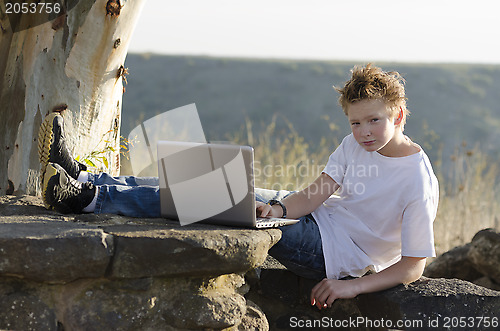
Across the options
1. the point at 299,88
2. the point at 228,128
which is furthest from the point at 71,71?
the point at 299,88

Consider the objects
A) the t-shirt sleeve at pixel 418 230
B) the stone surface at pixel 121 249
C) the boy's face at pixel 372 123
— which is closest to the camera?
the stone surface at pixel 121 249

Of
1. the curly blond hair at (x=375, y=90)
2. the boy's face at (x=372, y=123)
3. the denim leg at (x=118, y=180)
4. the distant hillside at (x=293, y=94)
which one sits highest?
Answer: the distant hillside at (x=293, y=94)

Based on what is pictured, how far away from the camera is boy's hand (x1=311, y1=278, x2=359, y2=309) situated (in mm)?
2746

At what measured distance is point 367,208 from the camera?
9.71 ft

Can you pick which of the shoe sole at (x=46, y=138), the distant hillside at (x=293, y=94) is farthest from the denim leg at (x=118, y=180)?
the distant hillside at (x=293, y=94)

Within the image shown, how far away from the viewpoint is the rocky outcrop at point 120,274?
227cm

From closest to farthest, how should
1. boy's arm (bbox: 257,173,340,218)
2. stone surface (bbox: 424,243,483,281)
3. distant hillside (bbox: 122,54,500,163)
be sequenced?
boy's arm (bbox: 257,173,340,218)
stone surface (bbox: 424,243,483,281)
distant hillside (bbox: 122,54,500,163)

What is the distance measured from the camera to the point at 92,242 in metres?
Answer: 2.29

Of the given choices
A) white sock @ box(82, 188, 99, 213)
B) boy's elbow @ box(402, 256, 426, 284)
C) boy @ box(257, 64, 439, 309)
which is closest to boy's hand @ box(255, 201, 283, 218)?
boy @ box(257, 64, 439, 309)

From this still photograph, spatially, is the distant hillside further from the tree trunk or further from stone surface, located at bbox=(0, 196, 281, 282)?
stone surface, located at bbox=(0, 196, 281, 282)

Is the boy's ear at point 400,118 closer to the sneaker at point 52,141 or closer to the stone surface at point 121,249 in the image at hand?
the stone surface at point 121,249

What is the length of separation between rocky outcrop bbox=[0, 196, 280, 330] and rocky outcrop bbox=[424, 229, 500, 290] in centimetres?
213

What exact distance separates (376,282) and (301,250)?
15.0 inches

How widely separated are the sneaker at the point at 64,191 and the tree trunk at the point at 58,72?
97 centimetres
